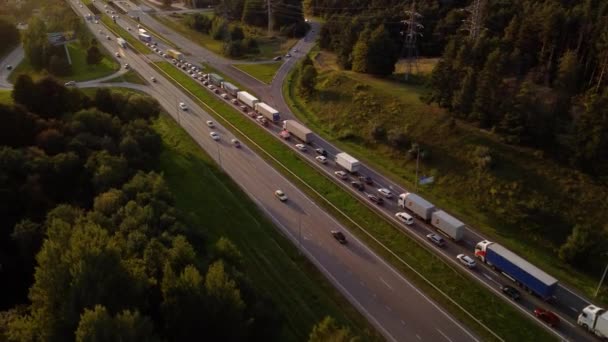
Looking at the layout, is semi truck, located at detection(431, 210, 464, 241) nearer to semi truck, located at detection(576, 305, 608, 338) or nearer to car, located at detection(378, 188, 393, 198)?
car, located at detection(378, 188, 393, 198)

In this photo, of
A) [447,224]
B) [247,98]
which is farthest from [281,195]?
[247,98]

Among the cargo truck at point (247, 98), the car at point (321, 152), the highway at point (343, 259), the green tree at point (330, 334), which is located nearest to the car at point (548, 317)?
the highway at point (343, 259)

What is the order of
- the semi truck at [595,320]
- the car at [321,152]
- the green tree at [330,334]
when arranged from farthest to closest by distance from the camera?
1. the car at [321,152]
2. the semi truck at [595,320]
3. the green tree at [330,334]

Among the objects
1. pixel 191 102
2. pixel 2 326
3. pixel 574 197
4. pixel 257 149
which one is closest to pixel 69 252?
pixel 2 326

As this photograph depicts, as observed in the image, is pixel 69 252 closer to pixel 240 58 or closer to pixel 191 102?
pixel 191 102

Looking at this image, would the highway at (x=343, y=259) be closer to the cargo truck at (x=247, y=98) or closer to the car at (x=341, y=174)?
the car at (x=341, y=174)

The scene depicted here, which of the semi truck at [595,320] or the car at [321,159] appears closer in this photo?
the semi truck at [595,320]
